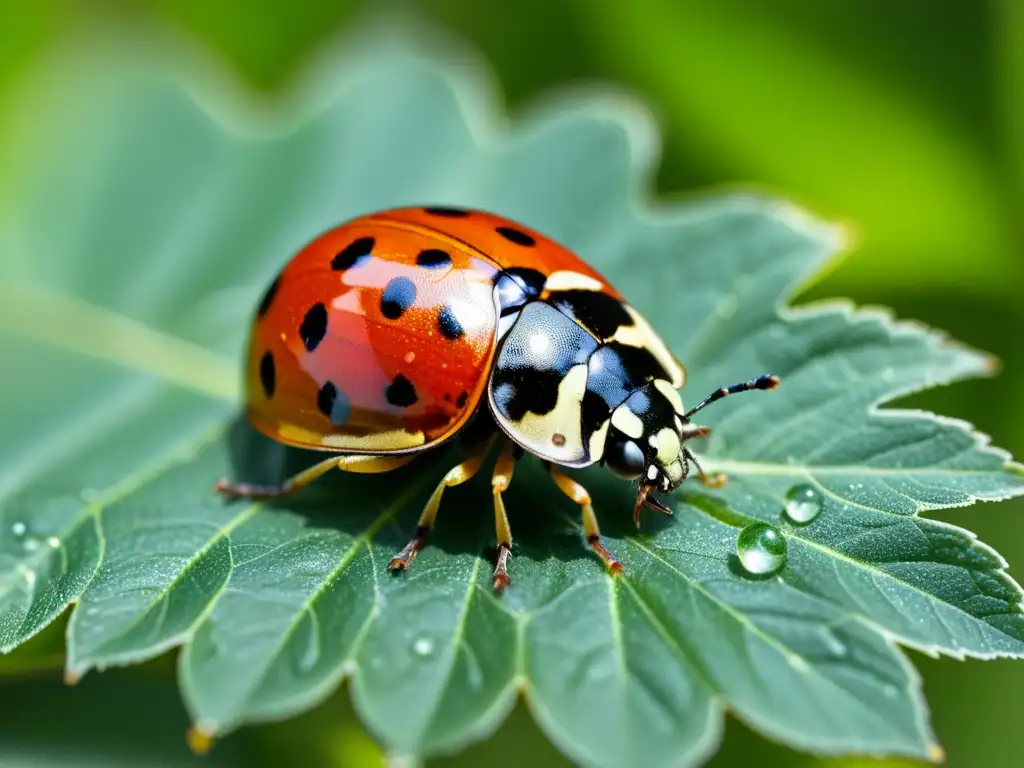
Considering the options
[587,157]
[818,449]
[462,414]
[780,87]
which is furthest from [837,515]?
[780,87]

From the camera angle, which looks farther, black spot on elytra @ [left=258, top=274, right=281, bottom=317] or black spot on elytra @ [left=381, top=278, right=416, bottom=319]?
black spot on elytra @ [left=258, top=274, right=281, bottom=317]

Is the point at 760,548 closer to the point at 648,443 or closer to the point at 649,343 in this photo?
the point at 648,443

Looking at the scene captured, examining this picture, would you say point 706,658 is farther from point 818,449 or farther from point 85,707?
point 85,707

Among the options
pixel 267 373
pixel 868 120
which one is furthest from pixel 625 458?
pixel 868 120

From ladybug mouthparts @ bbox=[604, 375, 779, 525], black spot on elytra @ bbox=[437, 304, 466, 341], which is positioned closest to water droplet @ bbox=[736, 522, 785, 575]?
ladybug mouthparts @ bbox=[604, 375, 779, 525]

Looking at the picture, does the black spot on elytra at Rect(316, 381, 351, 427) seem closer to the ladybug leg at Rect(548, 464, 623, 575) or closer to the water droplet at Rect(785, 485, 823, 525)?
the ladybug leg at Rect(548, 464, 623, 575)

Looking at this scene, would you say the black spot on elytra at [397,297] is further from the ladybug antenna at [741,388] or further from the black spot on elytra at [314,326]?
the ladybug antenna at [741,388]
